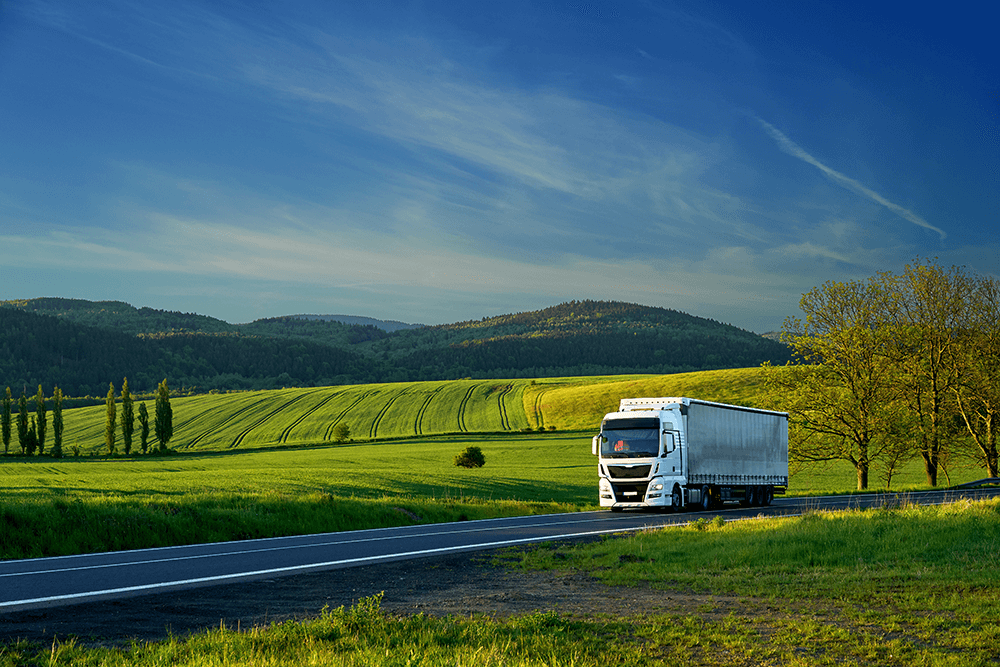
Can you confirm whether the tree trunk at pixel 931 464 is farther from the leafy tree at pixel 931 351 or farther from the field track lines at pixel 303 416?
the field track lines at pixel 303 416

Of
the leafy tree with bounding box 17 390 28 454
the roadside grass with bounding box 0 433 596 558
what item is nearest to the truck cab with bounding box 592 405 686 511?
the roadside grass with bounding box 0 433 596 558

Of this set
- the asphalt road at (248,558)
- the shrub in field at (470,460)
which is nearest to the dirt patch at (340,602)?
the asphalt road at (248,558)

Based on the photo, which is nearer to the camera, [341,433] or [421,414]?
[341,433]

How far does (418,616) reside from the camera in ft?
31.9

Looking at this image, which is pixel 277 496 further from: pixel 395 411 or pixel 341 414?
pixel 395 411

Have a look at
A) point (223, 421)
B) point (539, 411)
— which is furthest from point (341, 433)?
point (223, 421)

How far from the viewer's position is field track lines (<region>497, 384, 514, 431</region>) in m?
99.3

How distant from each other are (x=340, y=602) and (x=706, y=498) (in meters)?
23.6

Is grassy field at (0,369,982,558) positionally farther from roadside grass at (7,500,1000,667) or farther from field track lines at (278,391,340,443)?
roadside grass at (7,500,1000,667)

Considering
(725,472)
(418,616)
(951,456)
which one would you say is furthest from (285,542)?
(951,456)

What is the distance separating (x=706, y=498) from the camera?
3328cm

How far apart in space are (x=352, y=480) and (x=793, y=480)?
109ft

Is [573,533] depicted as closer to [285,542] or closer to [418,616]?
[285,542]

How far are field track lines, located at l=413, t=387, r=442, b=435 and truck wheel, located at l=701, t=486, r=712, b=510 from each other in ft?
206
